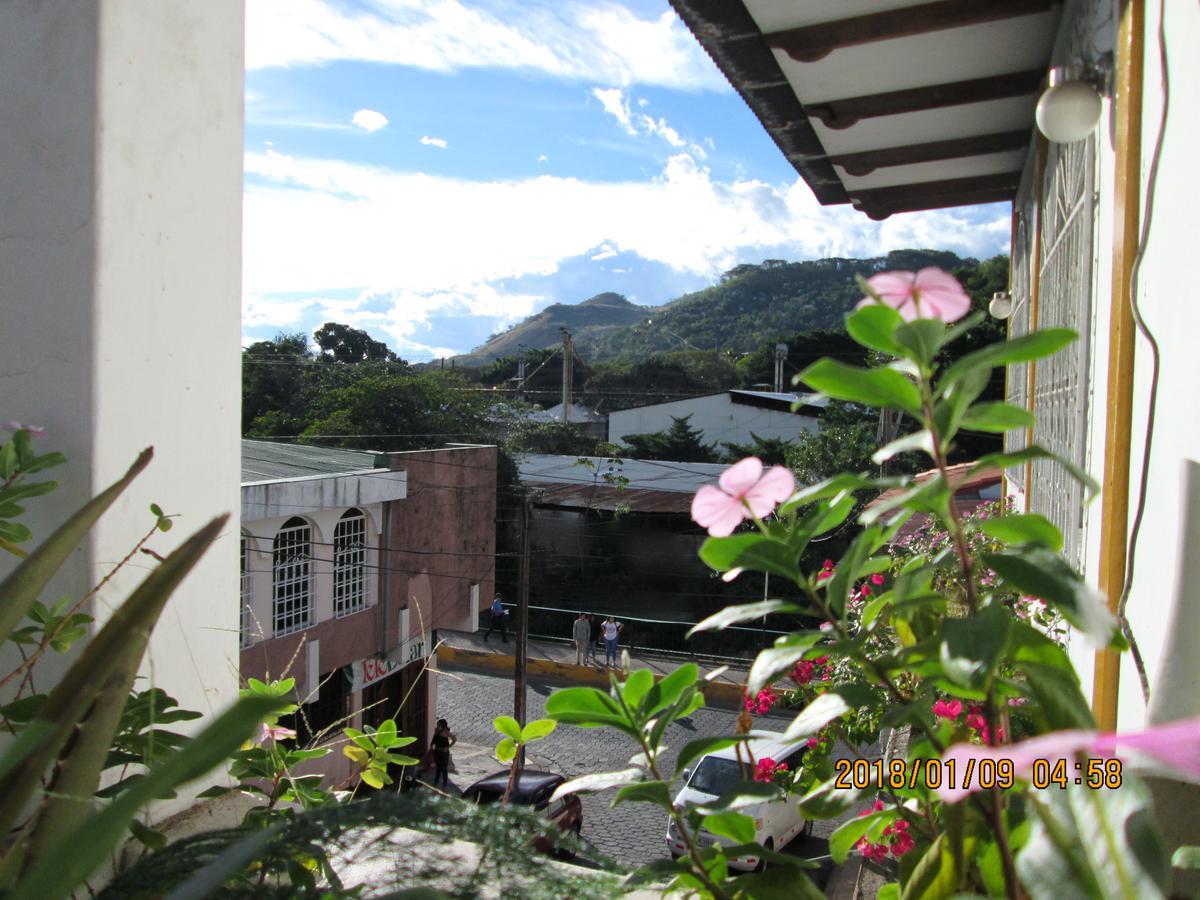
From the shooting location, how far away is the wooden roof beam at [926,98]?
2961 millimetres

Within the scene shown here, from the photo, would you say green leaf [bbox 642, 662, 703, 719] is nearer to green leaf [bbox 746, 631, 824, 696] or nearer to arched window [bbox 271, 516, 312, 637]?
green leaf [bbox 746, 631, 824, 696]

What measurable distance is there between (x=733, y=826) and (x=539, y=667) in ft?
50.9

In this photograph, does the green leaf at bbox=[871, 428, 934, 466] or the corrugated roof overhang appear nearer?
the green leaf at bbox=[871, 428, 934, 466]

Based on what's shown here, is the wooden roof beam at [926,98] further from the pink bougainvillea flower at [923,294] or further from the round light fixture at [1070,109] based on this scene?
the pink bougainvillea flower at [923,294]

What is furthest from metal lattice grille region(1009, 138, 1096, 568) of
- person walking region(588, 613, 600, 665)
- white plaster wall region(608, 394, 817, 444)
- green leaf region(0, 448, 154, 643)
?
white plaster wall region(608, 394, 817, 444)

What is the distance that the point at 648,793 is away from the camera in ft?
2.27

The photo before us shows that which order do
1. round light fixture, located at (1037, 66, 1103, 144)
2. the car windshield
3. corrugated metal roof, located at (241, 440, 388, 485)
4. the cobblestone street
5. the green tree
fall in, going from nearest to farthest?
round light fixture, located at (1037, 66, 1103, 144) < the car windshield < the cobblestone street < corrugated metal roof, located at (241, 440, 388, 485) < the green tree

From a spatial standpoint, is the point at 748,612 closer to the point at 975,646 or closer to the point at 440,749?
the point at 975,646

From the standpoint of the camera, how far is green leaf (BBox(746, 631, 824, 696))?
624 millimetres

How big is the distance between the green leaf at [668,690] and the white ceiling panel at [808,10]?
203 cm

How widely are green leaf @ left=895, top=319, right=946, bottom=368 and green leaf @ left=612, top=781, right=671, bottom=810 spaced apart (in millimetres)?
366

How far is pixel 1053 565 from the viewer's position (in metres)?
0.54

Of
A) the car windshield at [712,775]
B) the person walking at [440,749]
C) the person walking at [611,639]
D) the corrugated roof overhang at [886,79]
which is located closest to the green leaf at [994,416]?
the corrugated roof overhang at [886,79]

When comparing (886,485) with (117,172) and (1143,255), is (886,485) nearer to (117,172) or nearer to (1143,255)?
(1143,255)
